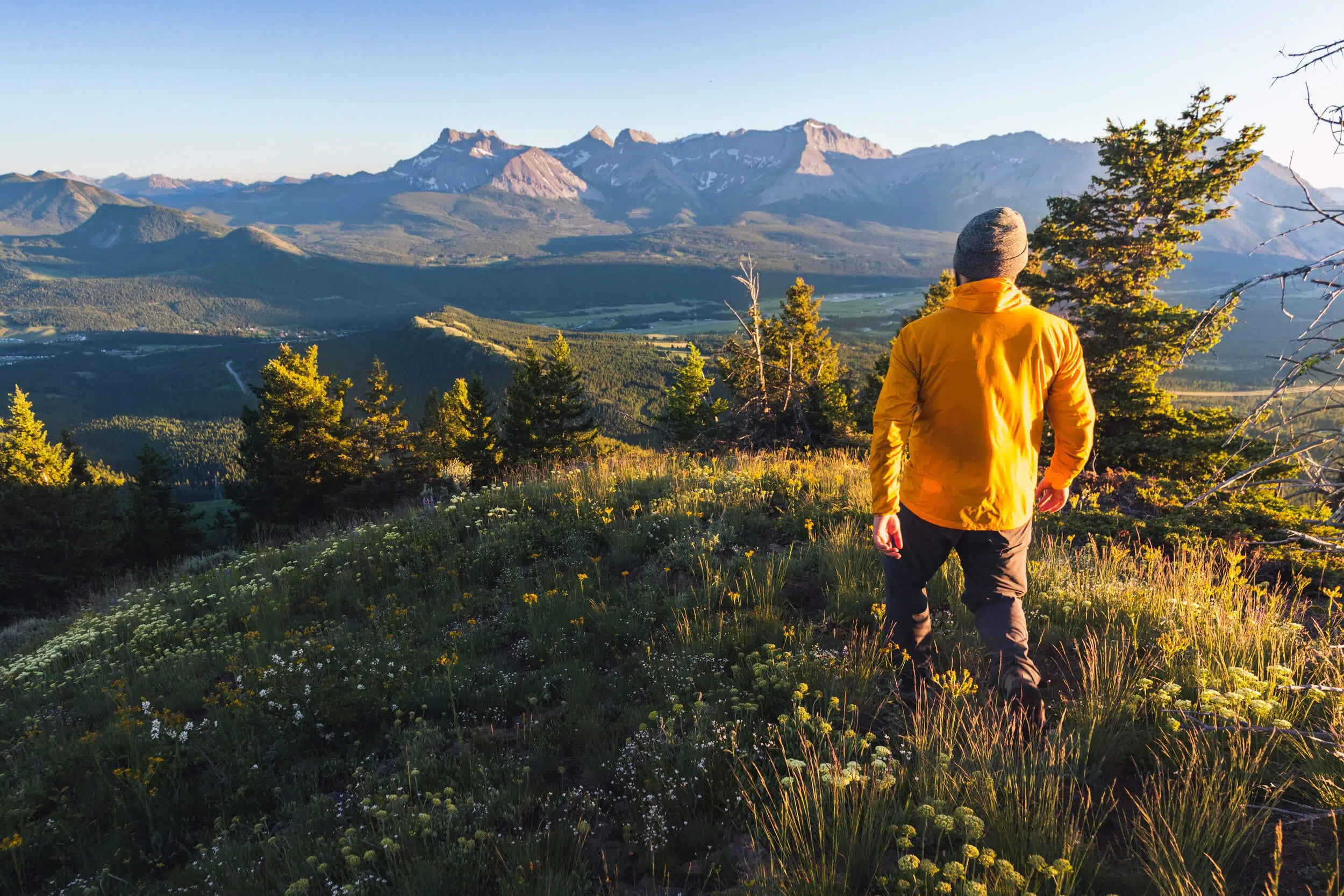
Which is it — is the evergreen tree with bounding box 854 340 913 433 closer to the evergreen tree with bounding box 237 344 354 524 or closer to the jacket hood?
the jacket hood

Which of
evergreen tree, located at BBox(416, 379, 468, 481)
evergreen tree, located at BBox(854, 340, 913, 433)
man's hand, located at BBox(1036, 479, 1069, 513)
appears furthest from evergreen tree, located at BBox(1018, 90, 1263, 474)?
evergreen tree, located at BBox(416, 379, 468, 481)

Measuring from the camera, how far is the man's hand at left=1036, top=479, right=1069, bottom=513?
3.07m

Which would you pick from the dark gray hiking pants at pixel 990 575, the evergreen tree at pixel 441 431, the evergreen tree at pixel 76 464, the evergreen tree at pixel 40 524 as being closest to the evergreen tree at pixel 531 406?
the evergreen tree at pixel 441 431

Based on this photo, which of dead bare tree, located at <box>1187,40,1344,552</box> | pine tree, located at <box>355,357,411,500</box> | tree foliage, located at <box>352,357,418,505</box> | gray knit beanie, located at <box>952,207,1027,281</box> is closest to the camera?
dead bare tree, located at <box>1187,40,1344,552</box>

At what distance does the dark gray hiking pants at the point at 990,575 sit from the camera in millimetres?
2887

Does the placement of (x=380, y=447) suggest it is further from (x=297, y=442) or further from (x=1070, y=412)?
(x=1070, y=412)

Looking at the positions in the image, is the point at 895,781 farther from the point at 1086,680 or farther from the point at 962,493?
the point at 1086,680

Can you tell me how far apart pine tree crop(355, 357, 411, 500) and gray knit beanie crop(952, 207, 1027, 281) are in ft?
100

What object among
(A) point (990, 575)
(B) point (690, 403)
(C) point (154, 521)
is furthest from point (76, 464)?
(A) point (990, 575)

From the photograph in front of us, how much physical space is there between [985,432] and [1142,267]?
478 inches

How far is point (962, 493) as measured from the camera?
9.27ft

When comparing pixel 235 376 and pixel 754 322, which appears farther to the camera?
pixel 235 376

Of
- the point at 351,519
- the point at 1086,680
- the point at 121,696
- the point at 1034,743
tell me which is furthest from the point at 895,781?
the point at 351,519

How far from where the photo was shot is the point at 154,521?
28688mm
